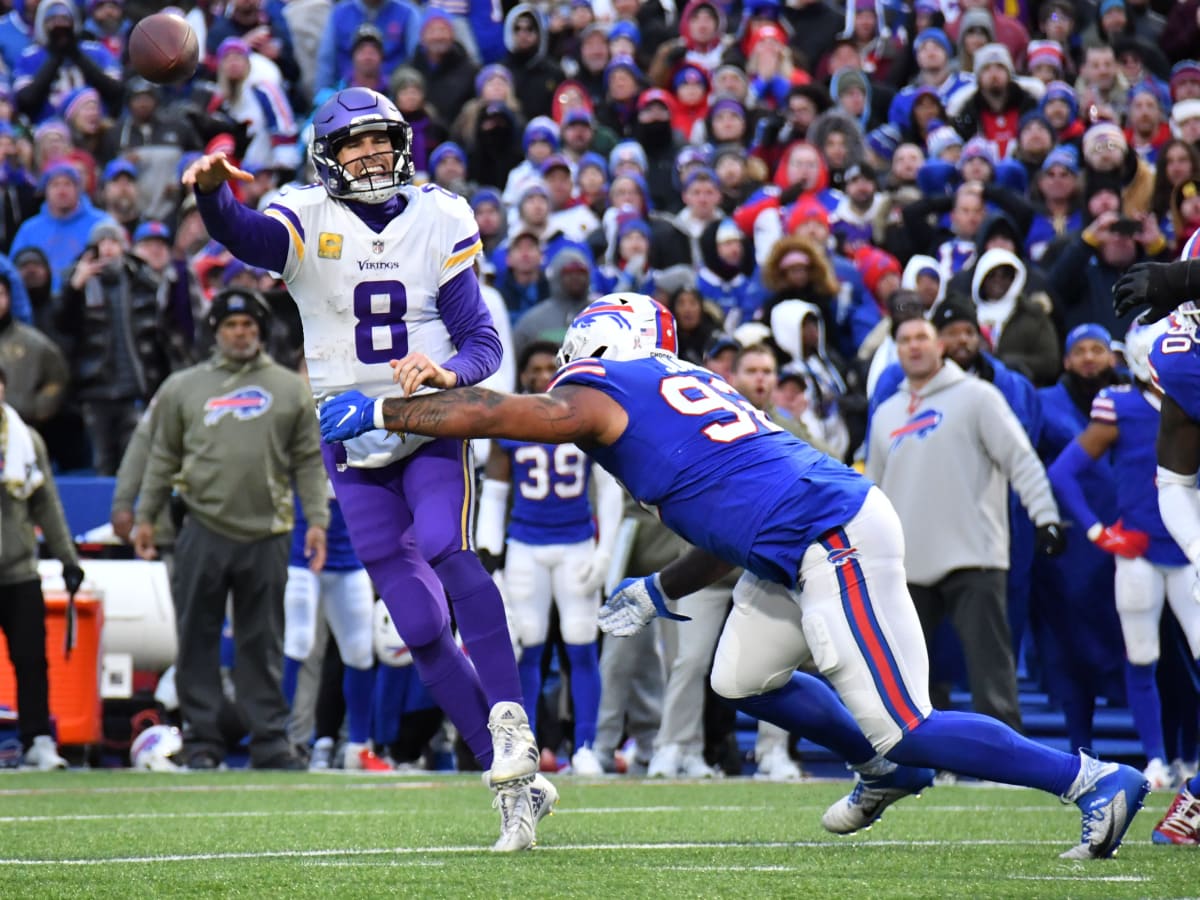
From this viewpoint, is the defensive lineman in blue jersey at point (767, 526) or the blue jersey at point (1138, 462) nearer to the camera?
the defensive lineman in blue jersey at point (767, 526)

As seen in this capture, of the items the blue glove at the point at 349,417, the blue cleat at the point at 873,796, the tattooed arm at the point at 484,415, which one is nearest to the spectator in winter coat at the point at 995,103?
the blue cleat at the point at 873,796

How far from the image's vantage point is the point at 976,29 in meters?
14.0

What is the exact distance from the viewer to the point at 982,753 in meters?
4.54

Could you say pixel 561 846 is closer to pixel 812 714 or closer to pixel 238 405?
pixel 812 714

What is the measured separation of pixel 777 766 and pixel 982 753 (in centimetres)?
448

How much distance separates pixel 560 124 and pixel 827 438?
5.27m

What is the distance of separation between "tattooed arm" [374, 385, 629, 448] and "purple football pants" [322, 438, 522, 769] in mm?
872

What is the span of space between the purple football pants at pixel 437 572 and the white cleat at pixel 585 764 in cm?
357

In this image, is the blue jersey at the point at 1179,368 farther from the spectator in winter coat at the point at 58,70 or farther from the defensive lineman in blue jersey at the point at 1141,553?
the spectator in winter coat at the point at 58,70

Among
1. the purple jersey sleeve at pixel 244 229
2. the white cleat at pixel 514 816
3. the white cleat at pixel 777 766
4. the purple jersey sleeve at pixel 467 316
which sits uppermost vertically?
the purple jersey sleeve at pixel 244 229

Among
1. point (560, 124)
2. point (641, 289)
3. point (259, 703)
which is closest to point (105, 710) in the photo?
point (259, 703)

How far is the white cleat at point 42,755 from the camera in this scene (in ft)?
30.0

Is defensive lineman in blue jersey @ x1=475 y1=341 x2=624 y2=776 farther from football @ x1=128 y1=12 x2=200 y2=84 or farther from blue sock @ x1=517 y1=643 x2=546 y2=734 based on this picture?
football @ x1=128 y1=12 x2=200 y2=84

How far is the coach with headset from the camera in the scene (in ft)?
30.3
